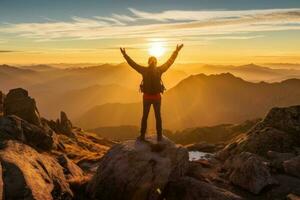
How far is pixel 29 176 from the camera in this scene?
18.5 meters

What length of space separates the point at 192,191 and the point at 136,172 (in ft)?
10.8

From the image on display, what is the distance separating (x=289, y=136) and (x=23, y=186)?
26732mm

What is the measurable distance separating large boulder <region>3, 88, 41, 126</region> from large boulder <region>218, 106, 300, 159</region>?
102 ft

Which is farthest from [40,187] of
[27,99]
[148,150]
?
[27,99]

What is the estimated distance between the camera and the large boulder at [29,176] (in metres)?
17.5

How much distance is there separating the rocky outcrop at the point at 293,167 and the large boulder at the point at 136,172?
821 cm

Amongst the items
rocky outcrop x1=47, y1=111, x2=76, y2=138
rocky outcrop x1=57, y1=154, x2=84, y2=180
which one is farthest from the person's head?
rocky outcrop x1=47, y1=111, x2=76, y2=138

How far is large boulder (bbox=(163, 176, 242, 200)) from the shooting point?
2094cm

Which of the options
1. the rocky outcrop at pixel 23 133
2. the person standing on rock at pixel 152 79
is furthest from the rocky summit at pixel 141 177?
the rocky outcrop at pixel 23 133

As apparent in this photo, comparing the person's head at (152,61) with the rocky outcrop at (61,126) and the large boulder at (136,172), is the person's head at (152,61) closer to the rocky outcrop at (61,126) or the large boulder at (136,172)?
the large boulder at (136,172)

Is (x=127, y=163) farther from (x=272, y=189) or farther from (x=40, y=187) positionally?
(x=272, y=189)

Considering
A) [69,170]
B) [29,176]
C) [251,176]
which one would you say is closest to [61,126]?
[69,170]

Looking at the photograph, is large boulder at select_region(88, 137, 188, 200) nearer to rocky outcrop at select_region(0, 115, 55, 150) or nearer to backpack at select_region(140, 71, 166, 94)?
backpack at select_region(140, 71, 166, 94)

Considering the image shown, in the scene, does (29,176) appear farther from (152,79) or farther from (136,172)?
(152,79)
